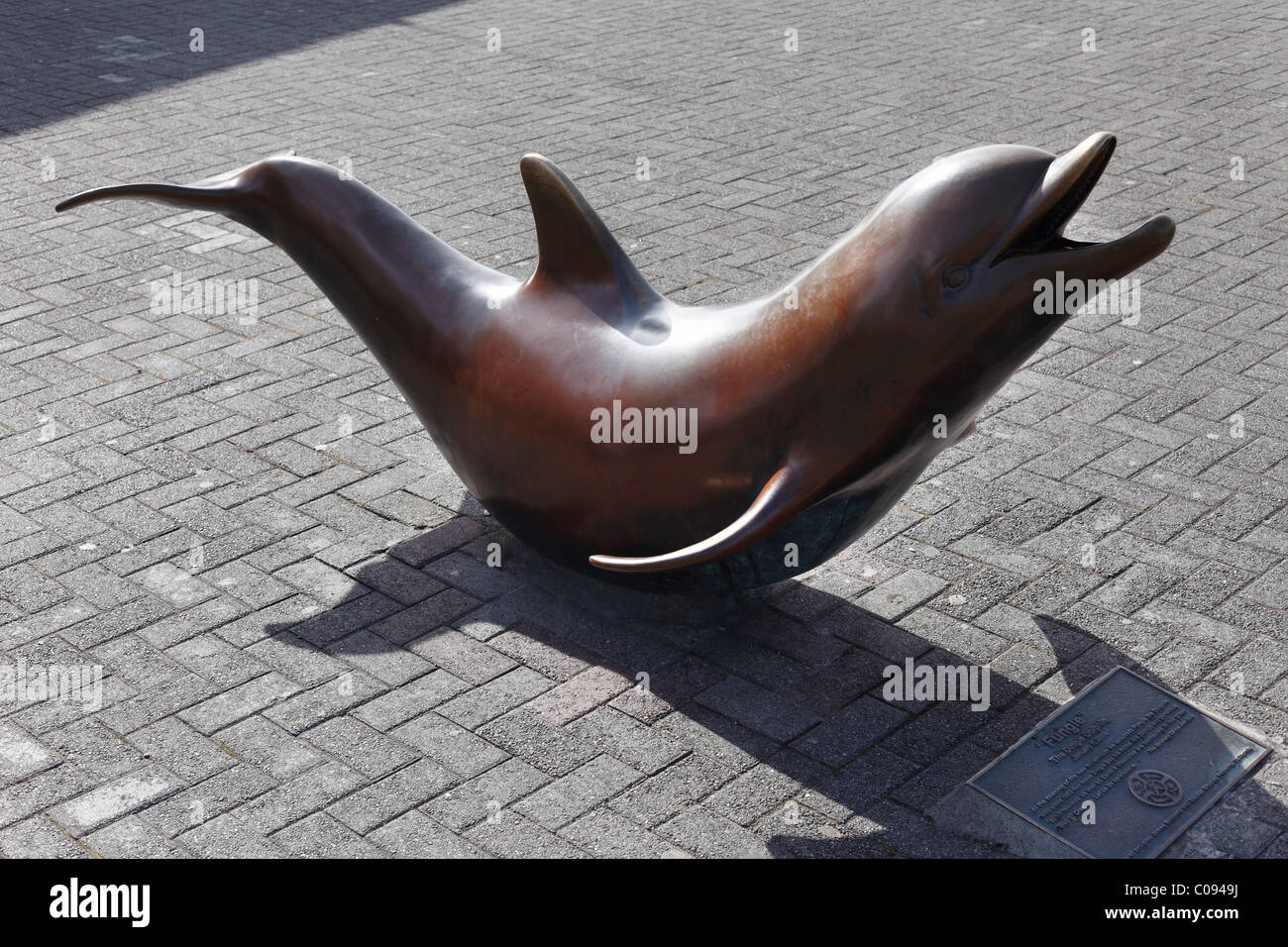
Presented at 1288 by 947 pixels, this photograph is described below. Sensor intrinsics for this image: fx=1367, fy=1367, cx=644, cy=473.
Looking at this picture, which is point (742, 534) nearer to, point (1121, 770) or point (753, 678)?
point (753, 678)

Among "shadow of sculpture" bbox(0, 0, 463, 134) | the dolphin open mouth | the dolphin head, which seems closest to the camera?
the dolphin open mouth

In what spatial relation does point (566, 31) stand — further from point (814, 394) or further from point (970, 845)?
point (970, 845)

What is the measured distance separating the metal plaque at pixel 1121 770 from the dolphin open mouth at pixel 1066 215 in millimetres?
1851

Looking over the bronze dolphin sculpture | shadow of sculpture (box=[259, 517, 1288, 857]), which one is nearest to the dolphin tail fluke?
the bronze dolphin sculpture

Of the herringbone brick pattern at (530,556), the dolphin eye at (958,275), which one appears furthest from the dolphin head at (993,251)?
the herringbone brick pattern at (530,556)

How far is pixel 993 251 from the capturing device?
4.71m

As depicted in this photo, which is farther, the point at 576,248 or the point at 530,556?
the point at 530,556

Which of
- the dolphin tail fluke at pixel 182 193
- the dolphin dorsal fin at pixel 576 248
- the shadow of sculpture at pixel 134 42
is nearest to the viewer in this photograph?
the dolphin dorsal fin at pixel 576 248

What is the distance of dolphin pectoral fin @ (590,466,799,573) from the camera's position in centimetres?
487

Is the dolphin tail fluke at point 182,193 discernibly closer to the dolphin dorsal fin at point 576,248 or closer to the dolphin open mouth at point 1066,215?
the dolphin dorsal fin at point 576,248

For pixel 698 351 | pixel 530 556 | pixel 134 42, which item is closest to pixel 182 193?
pixel 530 556

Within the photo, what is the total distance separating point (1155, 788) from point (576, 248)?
10.2 ft

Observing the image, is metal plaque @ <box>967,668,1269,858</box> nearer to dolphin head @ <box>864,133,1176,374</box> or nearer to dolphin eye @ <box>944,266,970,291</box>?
dolphin head @ <box>864,133,1176,374</box>

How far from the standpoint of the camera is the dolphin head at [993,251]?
4.66 meters
